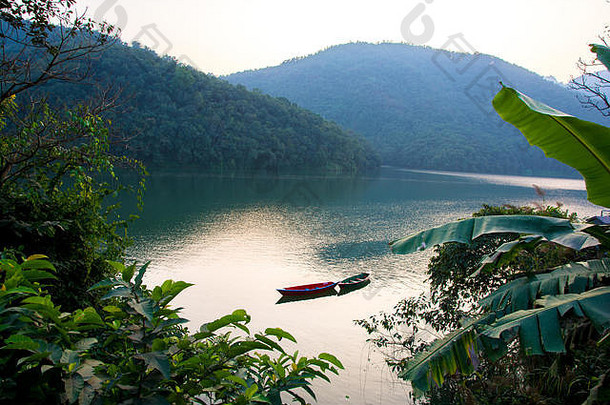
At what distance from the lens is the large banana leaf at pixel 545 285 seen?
2.47 metres

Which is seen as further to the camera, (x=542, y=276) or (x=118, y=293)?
(x=542, y=276)

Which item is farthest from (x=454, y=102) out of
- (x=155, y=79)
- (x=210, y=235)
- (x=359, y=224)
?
(x=210, y=235)

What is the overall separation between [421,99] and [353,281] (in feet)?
298

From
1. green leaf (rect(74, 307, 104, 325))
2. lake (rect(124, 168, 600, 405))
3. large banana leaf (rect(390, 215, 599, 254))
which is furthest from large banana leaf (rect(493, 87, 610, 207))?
lake (rect(124, 168, 600, 405))

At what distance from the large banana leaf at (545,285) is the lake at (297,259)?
11.7 feet

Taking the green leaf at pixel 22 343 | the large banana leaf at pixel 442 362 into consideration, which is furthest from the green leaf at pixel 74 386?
the large banana leaf at pixel 442 362

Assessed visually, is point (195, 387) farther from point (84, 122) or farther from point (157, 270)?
point (157, 270)

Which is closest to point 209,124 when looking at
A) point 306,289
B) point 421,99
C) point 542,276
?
point 306,289

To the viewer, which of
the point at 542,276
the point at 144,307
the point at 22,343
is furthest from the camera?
the point at 542,276

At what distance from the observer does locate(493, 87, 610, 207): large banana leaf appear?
83.5 inches

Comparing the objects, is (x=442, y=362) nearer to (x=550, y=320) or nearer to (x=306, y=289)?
(x=550, y=320)

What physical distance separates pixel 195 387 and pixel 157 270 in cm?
1102

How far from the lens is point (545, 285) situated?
2.53m

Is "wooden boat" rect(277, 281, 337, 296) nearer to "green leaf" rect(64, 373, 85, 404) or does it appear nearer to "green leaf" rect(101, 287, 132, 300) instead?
"green leaf" rect(101, 287, 132, 300)
